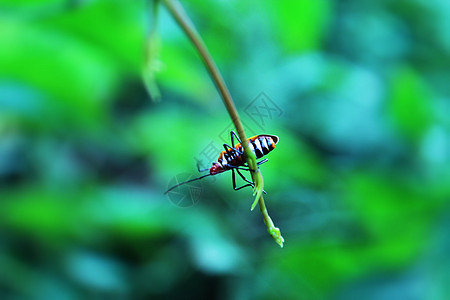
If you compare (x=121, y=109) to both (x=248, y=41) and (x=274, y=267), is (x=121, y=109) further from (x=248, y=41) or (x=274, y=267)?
(x=274, y=267)

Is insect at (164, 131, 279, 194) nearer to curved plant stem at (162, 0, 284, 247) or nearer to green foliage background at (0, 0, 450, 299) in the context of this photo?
curved plant stem at (162, 0, 284, 247)

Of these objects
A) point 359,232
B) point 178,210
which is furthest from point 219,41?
point 359,232

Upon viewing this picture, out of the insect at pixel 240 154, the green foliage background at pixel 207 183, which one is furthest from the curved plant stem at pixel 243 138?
the green foliage background at pixel 207 183

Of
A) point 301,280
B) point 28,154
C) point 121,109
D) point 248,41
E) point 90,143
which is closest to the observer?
point 301,280

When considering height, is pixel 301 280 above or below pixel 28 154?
below

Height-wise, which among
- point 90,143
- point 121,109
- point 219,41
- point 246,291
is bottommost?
point 246,291

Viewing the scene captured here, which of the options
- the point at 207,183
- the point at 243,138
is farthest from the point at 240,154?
the point at 207,183

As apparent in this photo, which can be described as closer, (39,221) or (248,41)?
(39,221)

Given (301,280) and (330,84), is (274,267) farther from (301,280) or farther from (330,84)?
(330,84)

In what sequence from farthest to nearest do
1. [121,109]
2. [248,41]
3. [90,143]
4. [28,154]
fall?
[121,109] → [248,41] → [90,143] → [28,154]

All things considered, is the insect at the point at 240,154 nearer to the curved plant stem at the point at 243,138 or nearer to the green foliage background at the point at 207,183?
the curved plant stem at the point at 243,138
